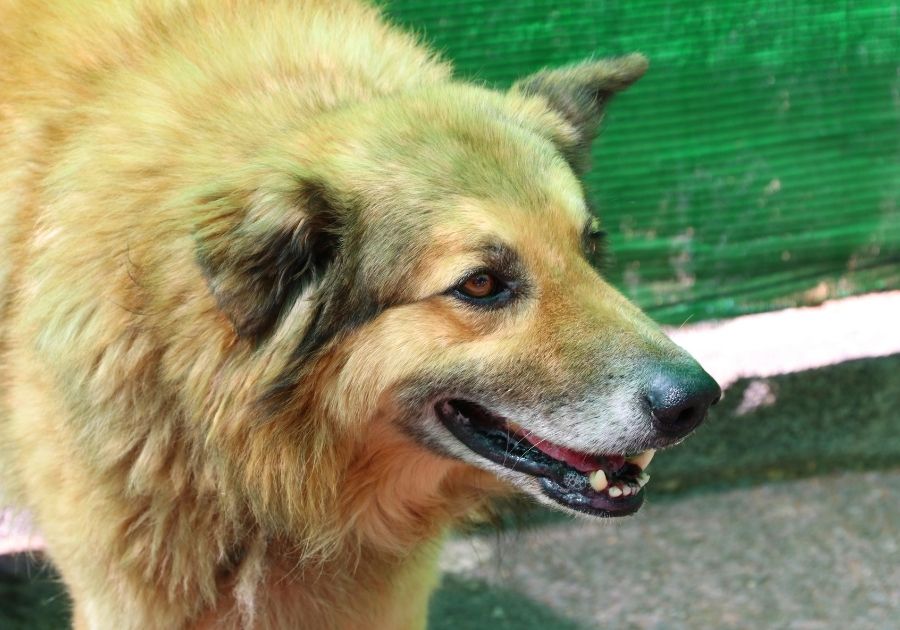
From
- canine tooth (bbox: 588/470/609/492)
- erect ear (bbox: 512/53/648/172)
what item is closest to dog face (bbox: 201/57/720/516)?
canine tooth (bbox: 588/470/609/492)

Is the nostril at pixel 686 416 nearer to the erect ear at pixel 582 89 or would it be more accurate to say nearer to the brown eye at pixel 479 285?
the brown eye at pixel 479 285

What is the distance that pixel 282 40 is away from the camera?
3.15 meters

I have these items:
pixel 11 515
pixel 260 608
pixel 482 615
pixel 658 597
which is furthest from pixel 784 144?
pixel 11 515

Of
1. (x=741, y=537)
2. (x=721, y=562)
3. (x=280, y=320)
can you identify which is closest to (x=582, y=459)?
(x=280, y=320)

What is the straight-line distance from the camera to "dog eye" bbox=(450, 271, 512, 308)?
8.89 feet

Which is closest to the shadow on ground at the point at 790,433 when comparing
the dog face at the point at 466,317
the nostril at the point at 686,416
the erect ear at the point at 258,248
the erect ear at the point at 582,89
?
the erect ear at the point at 582,89

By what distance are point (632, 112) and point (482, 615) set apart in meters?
2.17

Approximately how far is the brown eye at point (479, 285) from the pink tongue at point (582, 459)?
0.44 metres

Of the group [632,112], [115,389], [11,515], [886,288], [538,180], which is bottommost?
[886,288]

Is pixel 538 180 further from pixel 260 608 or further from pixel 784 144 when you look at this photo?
pixel 784 144

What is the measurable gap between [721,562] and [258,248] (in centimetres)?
287

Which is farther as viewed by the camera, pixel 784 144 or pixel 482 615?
pixel 784 144

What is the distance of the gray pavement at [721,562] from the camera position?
4.41 m

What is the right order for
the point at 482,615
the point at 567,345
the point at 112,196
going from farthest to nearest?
the point at 482,615 < the point at 112,196 < the point at 567,345
